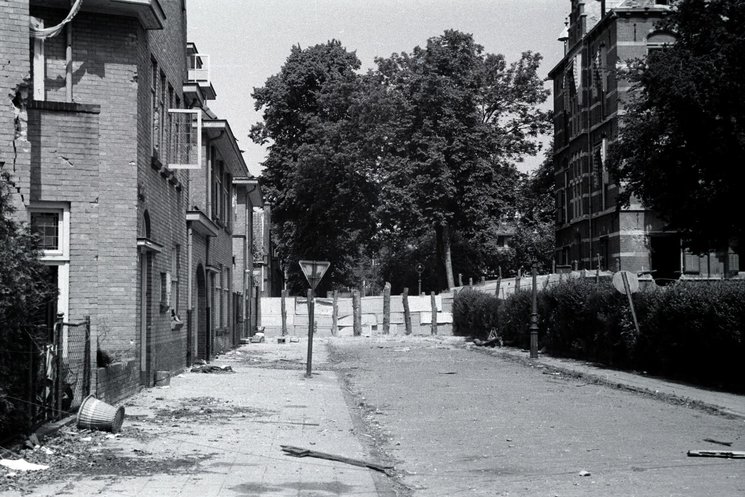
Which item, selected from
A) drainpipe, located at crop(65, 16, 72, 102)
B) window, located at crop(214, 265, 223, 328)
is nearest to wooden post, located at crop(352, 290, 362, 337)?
window, located at crop(214, 265, 223, 328)

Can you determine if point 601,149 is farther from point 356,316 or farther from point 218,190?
point 218,190

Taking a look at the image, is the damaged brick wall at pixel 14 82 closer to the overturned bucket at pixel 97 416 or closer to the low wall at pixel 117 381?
the low wall at pixel 117 381

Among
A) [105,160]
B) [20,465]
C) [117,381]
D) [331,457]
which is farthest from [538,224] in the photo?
[20,465]

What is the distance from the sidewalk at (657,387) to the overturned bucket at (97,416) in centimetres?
914

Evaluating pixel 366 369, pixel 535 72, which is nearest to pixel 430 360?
pixel 366 369

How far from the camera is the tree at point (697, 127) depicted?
34.9 metres

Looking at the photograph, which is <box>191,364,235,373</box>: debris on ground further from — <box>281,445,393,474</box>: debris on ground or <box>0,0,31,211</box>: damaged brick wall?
<box>281,445,393,474</box>: debris on ground

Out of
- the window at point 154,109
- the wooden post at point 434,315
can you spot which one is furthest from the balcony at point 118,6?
the wooden post at point 434,315

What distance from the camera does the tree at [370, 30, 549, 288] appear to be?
2272 inches

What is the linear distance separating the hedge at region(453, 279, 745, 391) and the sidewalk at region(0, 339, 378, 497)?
Answer: 25.0 feet

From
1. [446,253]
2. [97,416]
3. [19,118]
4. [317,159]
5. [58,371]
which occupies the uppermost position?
[317,159]

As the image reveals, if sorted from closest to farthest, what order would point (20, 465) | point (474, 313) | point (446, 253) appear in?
point (20, 465) → point (474, 313) → point (446, 253)

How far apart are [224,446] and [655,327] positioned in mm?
14100

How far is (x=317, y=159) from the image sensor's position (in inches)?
2338
